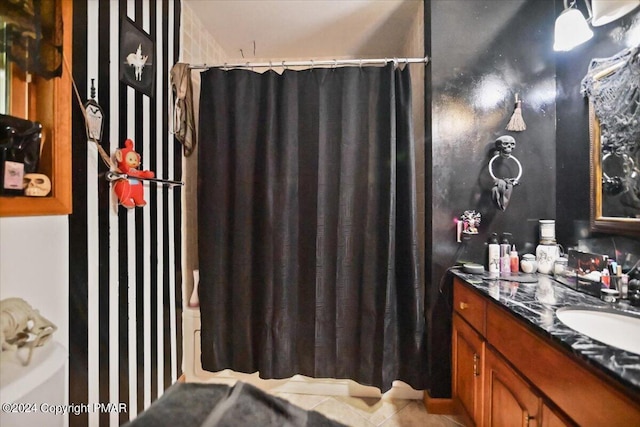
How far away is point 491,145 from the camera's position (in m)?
1.52

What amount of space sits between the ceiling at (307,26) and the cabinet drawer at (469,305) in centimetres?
182

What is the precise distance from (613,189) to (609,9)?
31.7 inches

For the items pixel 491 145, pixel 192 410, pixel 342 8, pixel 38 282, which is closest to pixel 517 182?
pixel 491 145

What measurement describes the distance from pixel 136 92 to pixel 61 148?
0.56 metres

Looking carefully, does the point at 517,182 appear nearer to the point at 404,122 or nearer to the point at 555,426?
the point at 404,122

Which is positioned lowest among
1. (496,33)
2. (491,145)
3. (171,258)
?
(171,258)

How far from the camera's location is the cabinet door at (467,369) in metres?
1.21

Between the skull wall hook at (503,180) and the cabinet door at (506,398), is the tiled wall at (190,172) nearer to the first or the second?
the cabinet door at (506,398)

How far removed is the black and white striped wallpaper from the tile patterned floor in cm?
90

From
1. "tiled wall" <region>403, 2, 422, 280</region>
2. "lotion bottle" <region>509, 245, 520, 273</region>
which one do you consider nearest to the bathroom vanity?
"lotion bottle" <region>509, 245, 520, 273</region>

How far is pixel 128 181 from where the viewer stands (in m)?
1.13

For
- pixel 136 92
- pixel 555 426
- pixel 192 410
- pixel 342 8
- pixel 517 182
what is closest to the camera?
pixel 192 410

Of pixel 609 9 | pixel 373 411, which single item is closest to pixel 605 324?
pixel 373 411

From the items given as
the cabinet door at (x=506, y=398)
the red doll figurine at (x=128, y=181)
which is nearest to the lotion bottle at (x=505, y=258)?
the cabinet door at (x=506, y=398)
